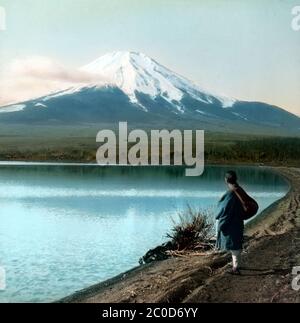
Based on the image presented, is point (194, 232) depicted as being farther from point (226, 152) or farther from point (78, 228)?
point (226, 152)

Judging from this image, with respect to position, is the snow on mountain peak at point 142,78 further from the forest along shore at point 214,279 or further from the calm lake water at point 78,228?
the forest along shore at point 214,279

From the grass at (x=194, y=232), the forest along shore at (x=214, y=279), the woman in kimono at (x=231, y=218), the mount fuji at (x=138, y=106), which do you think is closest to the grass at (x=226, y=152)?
the grass at (x=194, y=232)

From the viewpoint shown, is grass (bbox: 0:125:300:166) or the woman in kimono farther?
grass (bbox: 0:125:300:166)

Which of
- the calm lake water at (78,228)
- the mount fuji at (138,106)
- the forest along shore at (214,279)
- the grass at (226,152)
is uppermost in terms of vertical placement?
the mount fuji at (138,106)

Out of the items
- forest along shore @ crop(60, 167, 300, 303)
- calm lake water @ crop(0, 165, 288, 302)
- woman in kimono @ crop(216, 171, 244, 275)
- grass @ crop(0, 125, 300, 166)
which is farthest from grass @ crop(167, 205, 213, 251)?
grass @ crop(0, 125, 300, 166)

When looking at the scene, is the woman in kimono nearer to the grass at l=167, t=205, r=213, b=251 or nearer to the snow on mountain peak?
the grass at l=167, t=205, r=213, b=251

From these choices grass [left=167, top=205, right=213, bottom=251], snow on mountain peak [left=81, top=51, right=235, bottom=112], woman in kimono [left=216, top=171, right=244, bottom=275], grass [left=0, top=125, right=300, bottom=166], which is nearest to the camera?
woman in kimono [left=216, top=171, right=244, bottom=275]

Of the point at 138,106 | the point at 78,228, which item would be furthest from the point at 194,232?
the point at 138,106
